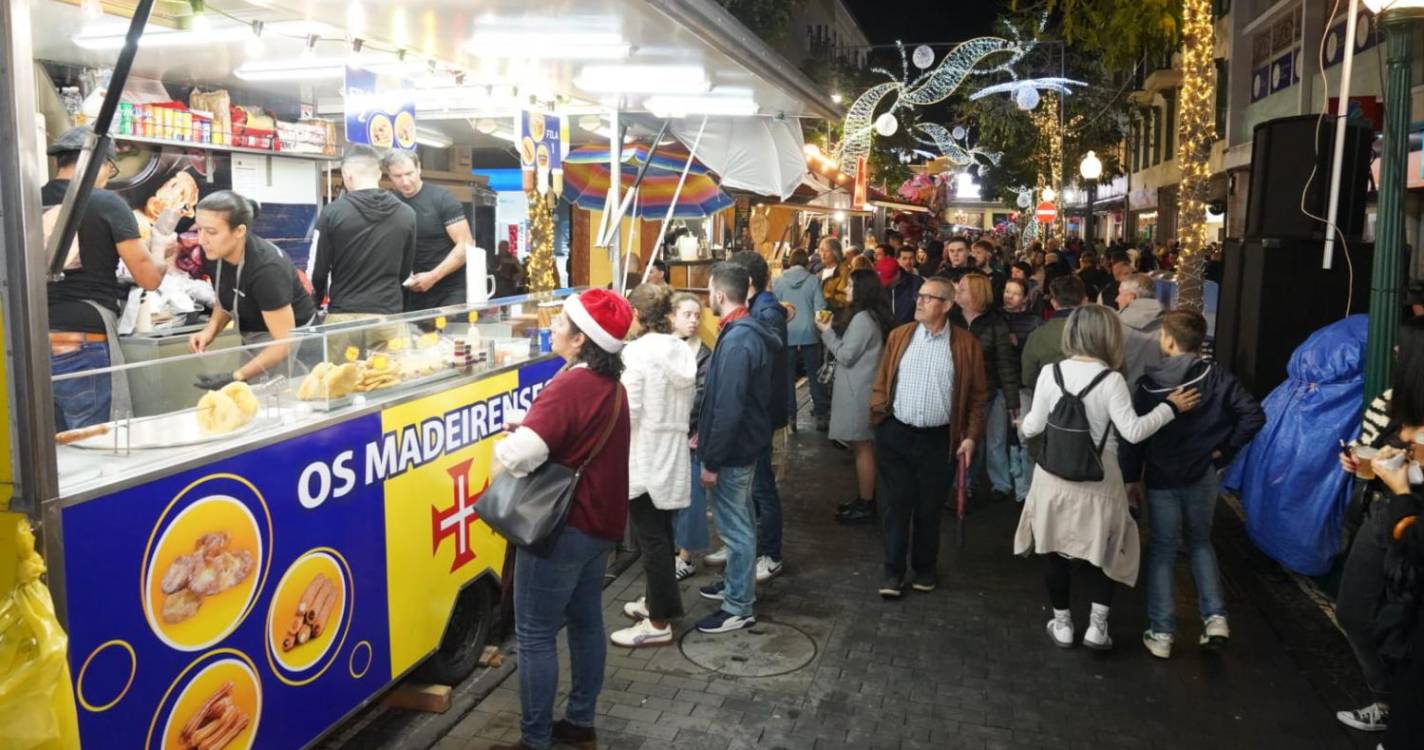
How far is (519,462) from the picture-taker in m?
3.73

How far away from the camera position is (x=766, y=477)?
6379 mm

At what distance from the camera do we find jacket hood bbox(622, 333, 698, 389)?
4.90 metres

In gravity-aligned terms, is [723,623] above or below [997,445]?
below

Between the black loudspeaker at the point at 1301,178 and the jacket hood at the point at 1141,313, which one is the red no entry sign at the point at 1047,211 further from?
→ the jacket hood at the point at 1141,313

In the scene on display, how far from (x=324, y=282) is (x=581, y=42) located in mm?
2142

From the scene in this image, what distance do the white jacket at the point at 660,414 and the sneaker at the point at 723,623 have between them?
830 millimetres

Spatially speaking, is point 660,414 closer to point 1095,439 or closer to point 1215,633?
point 1095,439

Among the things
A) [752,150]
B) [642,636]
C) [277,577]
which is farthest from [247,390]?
[752,150]

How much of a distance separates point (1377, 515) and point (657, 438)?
3.03m

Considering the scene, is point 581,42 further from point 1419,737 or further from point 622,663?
point 1419,737

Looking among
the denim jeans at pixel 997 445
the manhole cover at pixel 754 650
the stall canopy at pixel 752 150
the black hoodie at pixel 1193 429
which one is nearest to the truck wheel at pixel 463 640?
the manhole cover at pixel 754 650

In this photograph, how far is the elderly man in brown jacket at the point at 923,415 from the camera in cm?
580

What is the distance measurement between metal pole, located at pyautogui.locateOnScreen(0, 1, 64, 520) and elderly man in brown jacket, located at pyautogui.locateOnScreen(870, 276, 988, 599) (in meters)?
4.27

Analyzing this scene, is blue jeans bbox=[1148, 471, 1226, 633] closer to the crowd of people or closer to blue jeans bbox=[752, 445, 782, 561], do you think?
the crowd of people
